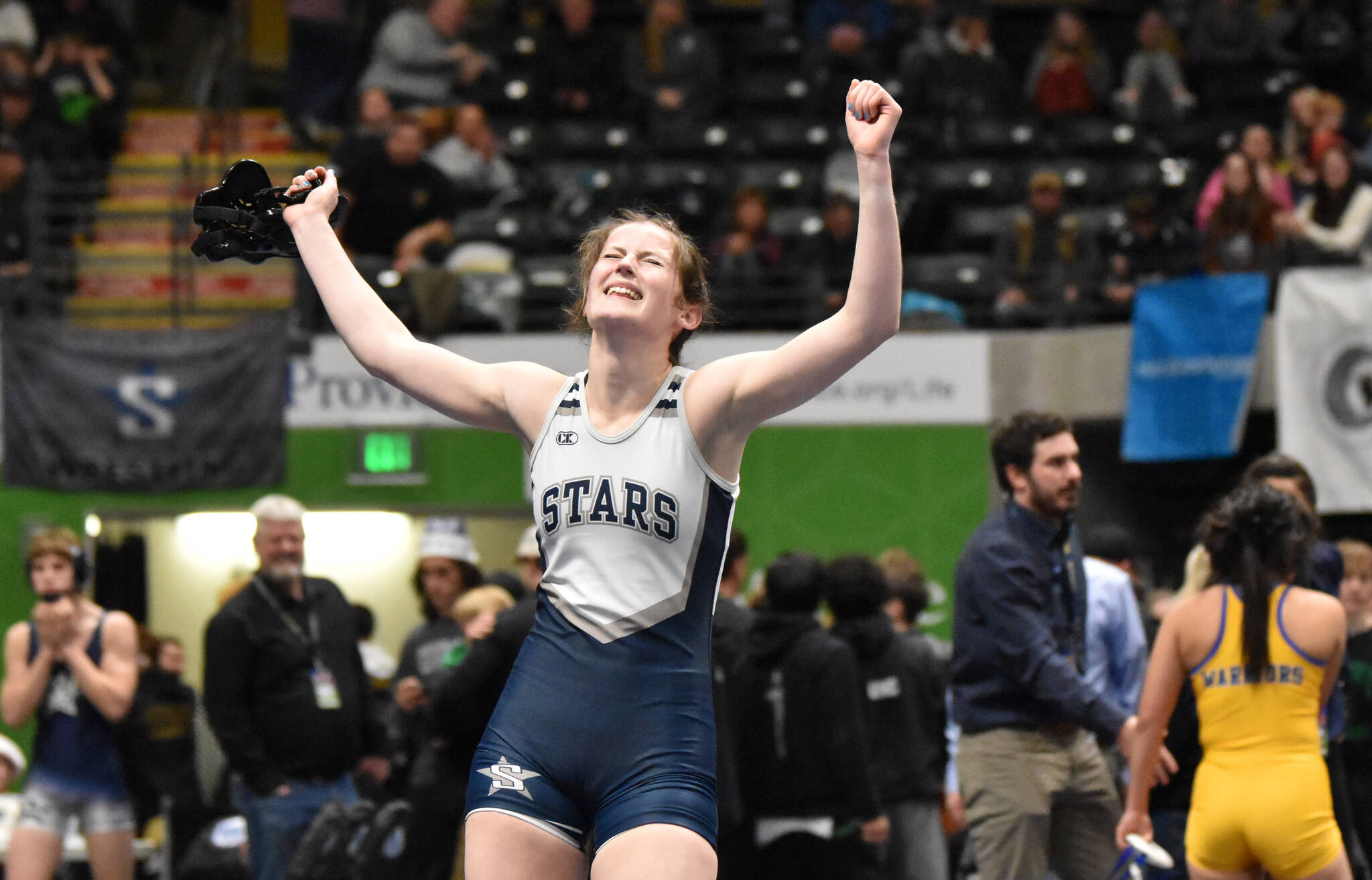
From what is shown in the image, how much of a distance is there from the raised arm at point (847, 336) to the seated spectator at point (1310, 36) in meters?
12.2

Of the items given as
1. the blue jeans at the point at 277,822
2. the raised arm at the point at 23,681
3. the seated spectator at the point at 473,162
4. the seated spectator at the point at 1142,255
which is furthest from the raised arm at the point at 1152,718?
the seated spectator at the point at 473,162

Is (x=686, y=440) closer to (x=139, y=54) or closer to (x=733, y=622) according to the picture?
(x=733, y=622)

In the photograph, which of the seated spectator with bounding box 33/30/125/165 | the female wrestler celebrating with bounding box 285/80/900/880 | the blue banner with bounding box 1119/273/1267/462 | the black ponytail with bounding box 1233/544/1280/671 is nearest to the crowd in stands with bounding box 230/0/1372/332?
the blue banner with bounding box 1119/273/1267/462

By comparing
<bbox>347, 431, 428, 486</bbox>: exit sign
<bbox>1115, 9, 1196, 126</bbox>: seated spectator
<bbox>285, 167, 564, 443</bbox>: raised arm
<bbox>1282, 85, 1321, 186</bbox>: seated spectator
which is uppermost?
<bbox>1115, 9, 1196, 126</bbox>: seated spectator

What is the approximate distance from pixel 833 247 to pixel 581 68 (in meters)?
3.39

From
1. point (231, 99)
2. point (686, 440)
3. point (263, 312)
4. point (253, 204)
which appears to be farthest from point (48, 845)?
point (231, 99)

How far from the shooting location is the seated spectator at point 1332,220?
35.4 feet

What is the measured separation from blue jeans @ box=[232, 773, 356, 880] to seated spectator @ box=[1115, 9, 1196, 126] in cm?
991

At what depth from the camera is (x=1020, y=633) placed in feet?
17.1

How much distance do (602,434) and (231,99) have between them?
529 inches

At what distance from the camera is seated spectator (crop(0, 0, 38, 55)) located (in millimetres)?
14539

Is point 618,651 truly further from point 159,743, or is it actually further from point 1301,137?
point 1301,137

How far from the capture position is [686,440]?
128 inches

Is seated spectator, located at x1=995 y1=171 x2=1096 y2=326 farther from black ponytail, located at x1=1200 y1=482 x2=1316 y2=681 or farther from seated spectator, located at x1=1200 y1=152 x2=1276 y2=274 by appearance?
black ponytail, located at x1=1200 y1=482 x2=1316 y2=681
